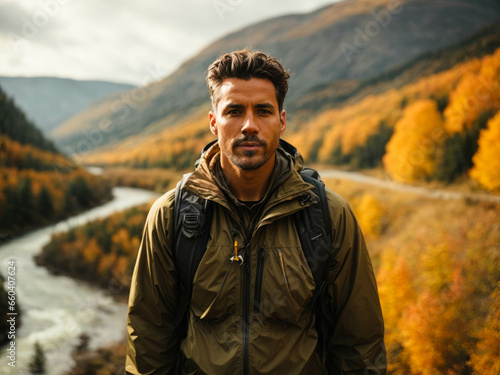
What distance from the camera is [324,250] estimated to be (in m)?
2.64

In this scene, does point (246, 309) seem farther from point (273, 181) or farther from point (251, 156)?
point (251, 156)

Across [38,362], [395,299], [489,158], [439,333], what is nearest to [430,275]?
[395,299]

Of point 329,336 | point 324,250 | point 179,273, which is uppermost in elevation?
point 324,250

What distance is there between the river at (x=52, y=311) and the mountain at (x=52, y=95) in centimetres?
490

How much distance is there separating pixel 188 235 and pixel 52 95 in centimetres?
1541

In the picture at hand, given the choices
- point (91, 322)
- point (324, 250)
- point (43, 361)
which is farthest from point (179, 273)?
point (91, 322)

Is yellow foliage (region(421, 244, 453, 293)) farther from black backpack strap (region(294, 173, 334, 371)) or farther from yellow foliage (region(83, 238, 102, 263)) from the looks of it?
yellow foliage (region(83, 238, 102, 263))

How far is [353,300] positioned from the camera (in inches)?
106

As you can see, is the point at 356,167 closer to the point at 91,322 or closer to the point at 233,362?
the point at 233,362

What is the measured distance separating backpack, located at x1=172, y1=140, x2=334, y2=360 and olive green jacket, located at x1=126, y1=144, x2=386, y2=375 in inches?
2.4

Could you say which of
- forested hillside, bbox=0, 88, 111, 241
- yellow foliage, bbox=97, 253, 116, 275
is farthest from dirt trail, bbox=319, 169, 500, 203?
forested hillside, bbox=0, 88, 111, 241

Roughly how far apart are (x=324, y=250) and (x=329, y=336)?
0.90 metres

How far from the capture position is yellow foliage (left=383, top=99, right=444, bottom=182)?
738 cm

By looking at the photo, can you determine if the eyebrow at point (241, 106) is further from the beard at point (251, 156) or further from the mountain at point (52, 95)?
the mountain at point (52, 95)
